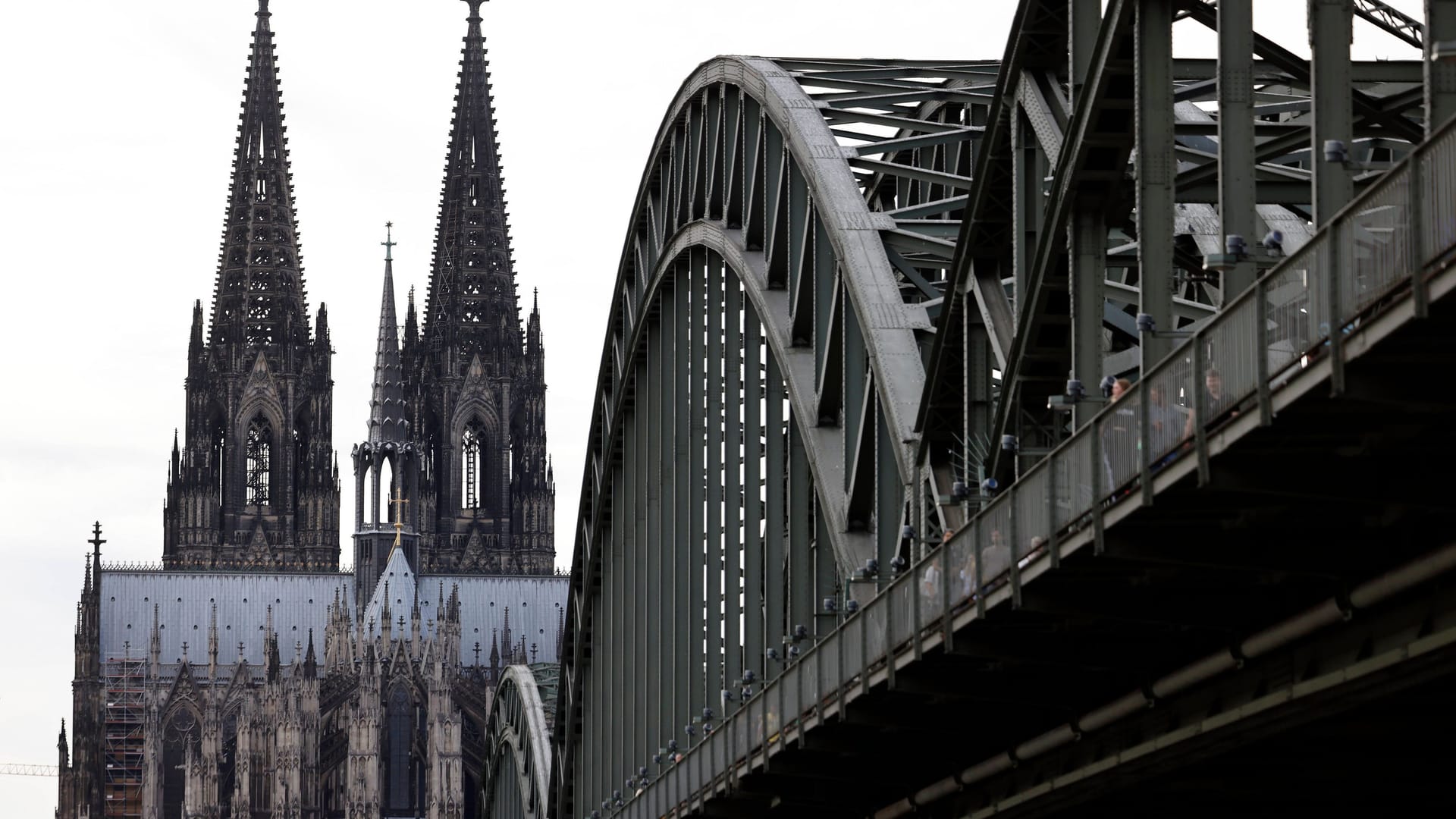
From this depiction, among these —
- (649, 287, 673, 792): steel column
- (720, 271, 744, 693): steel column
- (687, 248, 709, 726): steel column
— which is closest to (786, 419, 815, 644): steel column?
(720, 271, 744, 693): steel column

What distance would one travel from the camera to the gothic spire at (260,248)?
171 m

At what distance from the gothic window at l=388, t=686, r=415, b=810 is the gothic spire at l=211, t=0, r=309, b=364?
2547cm

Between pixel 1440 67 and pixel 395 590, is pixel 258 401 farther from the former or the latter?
pixel 1440 67

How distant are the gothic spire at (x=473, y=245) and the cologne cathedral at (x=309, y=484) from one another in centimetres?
14

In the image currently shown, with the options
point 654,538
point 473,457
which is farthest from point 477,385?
point 654,538

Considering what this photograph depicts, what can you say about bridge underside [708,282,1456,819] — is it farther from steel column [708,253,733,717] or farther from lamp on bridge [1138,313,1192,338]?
steel column [708,253,733,717]

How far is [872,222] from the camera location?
32312 millimetres

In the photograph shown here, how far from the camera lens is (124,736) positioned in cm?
16488

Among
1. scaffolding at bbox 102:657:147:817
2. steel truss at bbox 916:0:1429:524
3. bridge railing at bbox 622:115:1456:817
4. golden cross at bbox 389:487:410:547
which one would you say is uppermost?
steel truss at bbox 916:0:1429:524

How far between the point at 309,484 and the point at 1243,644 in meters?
155

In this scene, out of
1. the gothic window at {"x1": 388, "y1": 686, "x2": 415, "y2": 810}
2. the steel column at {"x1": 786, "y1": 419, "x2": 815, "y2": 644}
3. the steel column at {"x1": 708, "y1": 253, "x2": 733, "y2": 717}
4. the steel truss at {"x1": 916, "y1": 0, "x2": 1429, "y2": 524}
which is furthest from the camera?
the gothic window at {"x1": 388, "y1": 686, "x2": 415, "y2": 810}

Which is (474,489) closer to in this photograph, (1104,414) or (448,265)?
(448,265)

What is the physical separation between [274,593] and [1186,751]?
153m

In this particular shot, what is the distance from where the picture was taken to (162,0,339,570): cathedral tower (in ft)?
558
